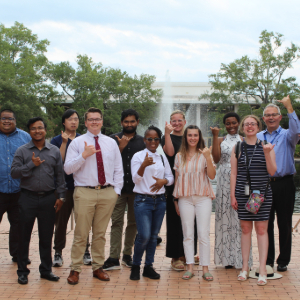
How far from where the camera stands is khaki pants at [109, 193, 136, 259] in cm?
514

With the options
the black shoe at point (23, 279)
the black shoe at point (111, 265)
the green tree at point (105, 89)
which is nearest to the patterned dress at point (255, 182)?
the black shoe at point (111, 265)

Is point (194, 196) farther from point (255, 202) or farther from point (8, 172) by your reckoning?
point (8, 172)

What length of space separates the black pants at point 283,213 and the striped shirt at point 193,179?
3.04 ft

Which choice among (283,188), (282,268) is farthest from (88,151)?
(282,268)

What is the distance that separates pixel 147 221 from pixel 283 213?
1.88 m

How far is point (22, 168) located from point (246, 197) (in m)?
2.75

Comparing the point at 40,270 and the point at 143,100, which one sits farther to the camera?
the point at 143,100

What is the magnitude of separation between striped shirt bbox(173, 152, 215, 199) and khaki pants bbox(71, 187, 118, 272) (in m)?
0.86

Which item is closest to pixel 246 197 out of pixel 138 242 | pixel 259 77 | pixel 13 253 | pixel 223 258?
pixel 223 258

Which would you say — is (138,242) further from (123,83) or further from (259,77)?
(123,83)

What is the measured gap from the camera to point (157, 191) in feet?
15.1

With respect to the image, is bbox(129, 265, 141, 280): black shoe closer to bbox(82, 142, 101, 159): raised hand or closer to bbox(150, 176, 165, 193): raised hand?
bbox(150, 176, 165, 193): raised hand

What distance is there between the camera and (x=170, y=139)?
5062mm

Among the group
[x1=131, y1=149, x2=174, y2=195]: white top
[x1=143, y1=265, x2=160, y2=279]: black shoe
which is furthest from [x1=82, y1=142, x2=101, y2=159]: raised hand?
[x1=143, y1=265, x2=160, y2=279]: black shoe
